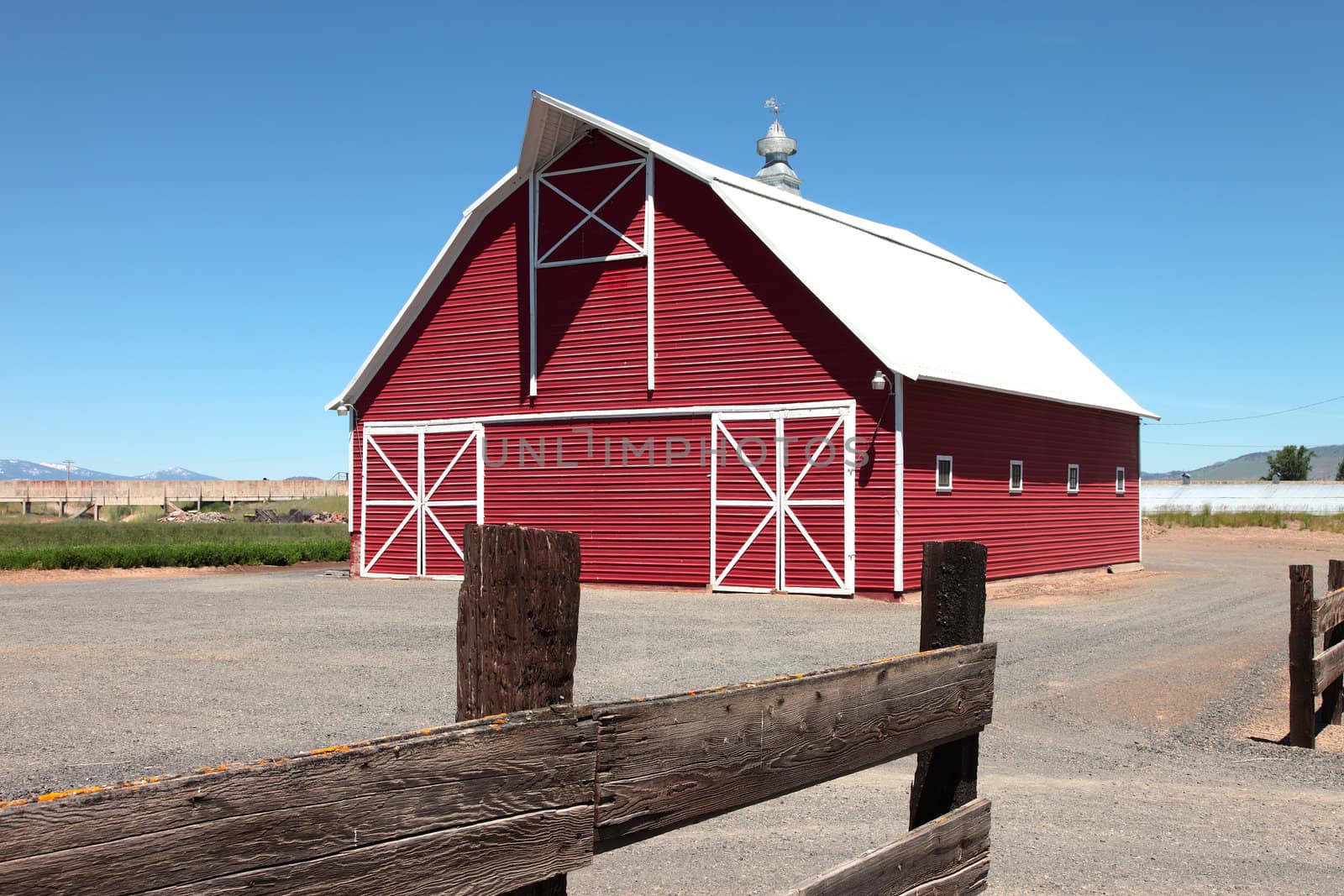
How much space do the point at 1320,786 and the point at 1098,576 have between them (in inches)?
709

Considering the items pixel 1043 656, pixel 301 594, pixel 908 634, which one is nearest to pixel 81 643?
pixel 301 594

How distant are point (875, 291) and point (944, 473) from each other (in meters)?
3.81

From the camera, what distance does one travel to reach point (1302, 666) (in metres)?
8.75

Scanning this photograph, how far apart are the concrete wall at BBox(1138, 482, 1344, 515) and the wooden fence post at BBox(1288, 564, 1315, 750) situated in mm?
57649

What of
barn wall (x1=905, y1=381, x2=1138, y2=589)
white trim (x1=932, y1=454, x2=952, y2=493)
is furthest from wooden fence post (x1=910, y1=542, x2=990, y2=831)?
white trim (x1=932, y1=454, x2=952, y2=493)

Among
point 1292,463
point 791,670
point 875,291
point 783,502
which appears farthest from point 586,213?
point 1292,463

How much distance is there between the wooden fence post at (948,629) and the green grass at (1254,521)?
4450 cm

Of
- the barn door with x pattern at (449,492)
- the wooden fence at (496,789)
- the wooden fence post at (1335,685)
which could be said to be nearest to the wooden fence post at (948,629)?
the wooden fence at (496,789)

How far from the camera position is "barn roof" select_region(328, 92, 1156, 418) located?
1938 cm

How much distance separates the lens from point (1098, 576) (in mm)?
24875

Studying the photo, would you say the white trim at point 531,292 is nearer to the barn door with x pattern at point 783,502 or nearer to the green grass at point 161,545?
the barn door with x pattern at point 783,502

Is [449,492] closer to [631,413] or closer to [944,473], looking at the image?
[631,413]

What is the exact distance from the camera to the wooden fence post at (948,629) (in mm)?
3973

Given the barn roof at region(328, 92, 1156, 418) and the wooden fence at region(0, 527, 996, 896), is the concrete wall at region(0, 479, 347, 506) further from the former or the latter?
the wooden fence at region(0, 527, 996, 896)
